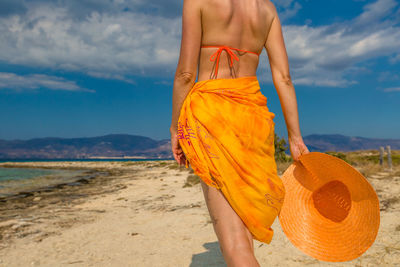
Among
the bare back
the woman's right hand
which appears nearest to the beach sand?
the woman's right hand

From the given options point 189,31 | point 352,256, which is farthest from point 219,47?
point 352,256

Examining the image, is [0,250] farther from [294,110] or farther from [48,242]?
[294,110]

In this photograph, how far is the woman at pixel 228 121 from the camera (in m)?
1.79

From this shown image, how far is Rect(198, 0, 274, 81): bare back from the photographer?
78.7 inches

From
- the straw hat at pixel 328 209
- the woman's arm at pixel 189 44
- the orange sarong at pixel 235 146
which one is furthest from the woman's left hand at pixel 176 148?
the straw hat at pixel 328 209

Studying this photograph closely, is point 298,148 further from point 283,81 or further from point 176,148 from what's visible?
point 176,148

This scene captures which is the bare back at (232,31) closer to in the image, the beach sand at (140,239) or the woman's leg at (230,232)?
the woman's leg at (230,232)

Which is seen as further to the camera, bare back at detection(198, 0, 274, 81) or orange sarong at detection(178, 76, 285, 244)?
bare back at detection(198, 0, 274, 81)

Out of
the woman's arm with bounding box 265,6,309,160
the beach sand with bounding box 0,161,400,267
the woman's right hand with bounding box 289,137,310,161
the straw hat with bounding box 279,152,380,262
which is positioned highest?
the woman's arm with bounding box 265,6,309,160

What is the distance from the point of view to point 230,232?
175 centimetres

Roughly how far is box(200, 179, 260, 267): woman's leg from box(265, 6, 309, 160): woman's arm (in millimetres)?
974

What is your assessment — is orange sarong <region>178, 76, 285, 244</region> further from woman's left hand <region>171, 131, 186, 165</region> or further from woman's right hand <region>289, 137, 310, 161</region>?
woman's right hand <region>289, 137, 310, 161</region>

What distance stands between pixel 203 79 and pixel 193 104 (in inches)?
10.3

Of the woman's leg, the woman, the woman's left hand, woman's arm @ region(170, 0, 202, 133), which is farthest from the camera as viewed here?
the woman's left hand
